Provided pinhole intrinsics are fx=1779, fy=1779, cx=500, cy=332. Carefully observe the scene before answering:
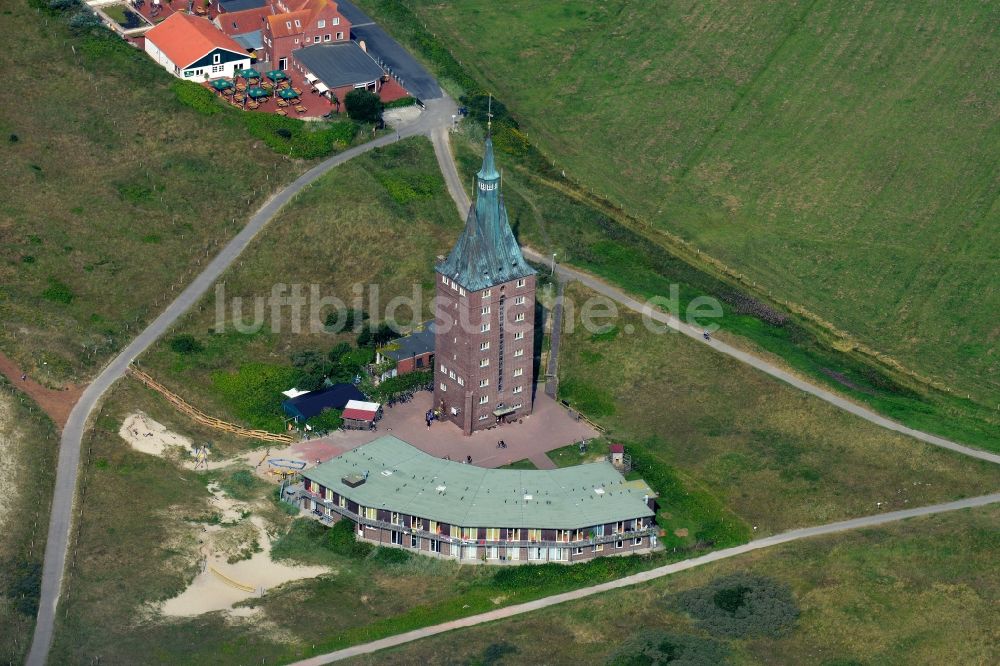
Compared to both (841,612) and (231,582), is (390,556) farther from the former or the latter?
(841,612)

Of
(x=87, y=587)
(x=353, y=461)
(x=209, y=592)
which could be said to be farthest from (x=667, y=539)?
(x=87, y=587)

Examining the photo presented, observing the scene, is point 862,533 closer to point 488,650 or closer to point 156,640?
point 488,650

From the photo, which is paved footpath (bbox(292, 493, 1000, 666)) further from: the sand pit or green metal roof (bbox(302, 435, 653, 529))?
the sand pit

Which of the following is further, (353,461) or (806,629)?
(353,461)

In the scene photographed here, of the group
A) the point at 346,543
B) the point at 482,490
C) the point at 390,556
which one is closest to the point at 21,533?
the point at 346,543

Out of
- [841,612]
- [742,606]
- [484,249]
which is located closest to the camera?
[841,612]

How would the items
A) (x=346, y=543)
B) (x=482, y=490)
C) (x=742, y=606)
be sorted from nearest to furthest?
(x=742, y=606) < (x=346, y=543) < (x=482, y=490)
